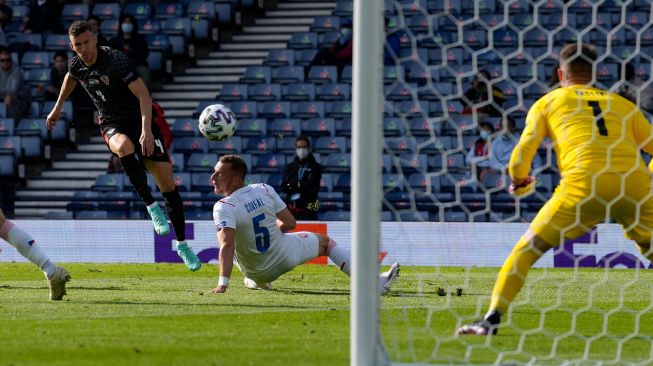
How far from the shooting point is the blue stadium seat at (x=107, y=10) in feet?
74.8

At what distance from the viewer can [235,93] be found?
21.0 m

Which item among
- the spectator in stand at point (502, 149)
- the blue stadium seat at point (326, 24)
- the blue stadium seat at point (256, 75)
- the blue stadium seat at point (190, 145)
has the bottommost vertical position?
the blue stadium seat at point (190, 145)

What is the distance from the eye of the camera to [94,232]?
16.5 m

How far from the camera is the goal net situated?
7.02m

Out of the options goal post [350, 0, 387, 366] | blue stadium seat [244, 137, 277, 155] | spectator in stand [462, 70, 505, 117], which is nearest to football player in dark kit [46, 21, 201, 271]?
spectator in stand [462, 70, 505, 117]

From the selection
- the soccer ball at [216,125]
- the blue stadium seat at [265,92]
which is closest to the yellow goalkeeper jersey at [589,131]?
the soccer ball at [216,125]

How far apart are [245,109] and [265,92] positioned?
1.73 feet

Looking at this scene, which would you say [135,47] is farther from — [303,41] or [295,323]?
[295,323]

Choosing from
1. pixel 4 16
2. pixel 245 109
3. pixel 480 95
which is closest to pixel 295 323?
pixel 480 95

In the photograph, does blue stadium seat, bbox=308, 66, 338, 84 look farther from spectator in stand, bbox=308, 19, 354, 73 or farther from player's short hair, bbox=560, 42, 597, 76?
player's short hair, bbox=560, 42, 597, 76

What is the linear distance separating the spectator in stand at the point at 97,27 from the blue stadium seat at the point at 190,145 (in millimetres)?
1967

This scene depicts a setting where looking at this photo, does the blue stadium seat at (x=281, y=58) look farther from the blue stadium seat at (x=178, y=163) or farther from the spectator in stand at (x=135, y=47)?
the blue stadium seat at (x=178, y=163)

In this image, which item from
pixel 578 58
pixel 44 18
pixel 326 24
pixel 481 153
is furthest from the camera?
pixel 44 18

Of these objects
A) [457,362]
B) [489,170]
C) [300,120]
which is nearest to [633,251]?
[489,170]
